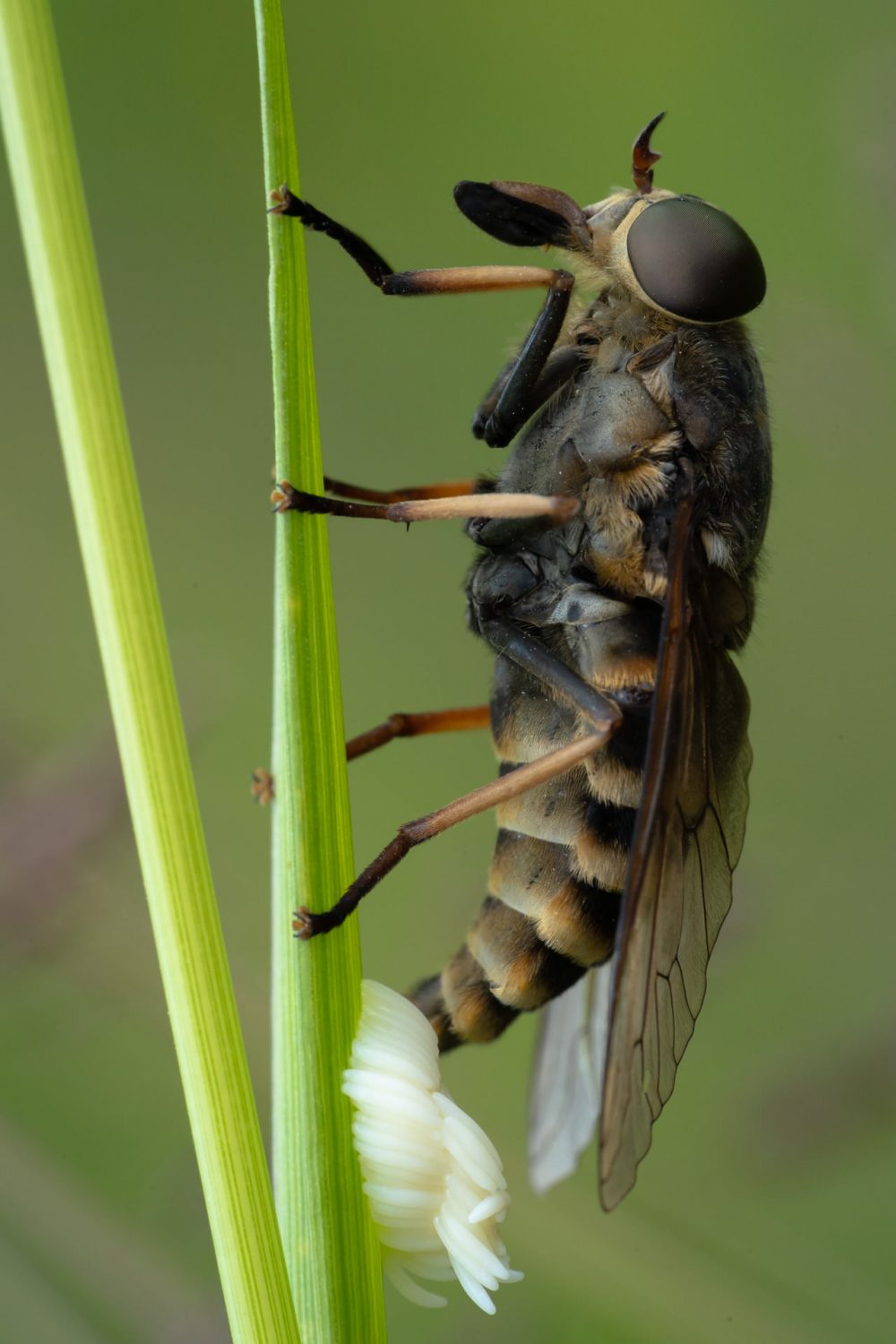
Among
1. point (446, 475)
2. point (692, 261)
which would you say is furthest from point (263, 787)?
point (446, 475)

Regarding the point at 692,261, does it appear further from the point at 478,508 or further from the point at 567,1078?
the point at 567,1078

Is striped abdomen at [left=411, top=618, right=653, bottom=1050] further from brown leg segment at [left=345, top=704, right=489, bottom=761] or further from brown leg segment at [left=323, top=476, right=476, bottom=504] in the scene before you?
brown leg segment at [left=323, top=476, right=476, bottom=504]

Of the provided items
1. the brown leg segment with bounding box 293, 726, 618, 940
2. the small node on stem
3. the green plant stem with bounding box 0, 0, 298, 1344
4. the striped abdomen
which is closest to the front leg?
the striped abdomen

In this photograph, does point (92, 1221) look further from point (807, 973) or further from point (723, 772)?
point (807, 973)

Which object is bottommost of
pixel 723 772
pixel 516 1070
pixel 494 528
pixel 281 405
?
pixel 516 1070

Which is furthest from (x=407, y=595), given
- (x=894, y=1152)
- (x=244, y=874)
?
(x=894, y=1152)

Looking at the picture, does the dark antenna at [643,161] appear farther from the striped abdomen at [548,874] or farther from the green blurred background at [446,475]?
A: the green blurred background at [446,475]
